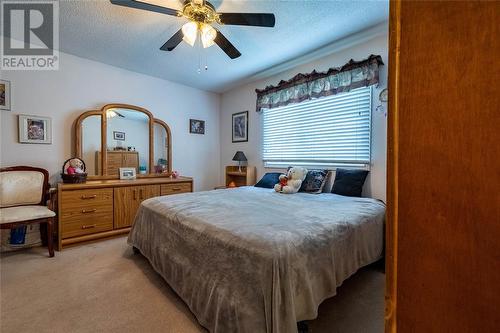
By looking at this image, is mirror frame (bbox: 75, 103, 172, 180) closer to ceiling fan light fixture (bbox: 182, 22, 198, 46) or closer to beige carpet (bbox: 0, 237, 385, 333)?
beige carpet (bbox: 0, 237, 385, 333)

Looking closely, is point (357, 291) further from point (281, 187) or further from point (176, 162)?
point (176, 162)

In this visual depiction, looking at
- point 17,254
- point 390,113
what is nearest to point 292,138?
point 390,113

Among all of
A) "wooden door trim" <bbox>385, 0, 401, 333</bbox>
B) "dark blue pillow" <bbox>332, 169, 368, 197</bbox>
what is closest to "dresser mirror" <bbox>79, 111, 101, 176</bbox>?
"dark blue pillow" <bbox>332, 169, 368, 197</bbox>

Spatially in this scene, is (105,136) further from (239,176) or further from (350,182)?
(350,182)

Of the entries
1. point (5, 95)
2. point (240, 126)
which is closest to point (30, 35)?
point (5, 95)

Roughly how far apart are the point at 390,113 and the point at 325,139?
104 inches

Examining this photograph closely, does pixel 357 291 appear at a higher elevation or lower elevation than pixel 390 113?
lower

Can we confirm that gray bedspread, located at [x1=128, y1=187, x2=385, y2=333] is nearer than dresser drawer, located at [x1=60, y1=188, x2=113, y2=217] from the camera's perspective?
Yes

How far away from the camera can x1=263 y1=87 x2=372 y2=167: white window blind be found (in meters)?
2.74

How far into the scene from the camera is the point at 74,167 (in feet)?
9.66

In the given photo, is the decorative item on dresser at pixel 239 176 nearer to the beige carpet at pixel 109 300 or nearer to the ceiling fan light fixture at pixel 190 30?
the beige carpet at pixel 109 300

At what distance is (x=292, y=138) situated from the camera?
350 centimetres

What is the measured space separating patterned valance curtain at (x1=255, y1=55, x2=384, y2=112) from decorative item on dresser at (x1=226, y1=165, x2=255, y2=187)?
42.1 inches

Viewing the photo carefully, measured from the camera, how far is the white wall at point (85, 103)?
2729mm
